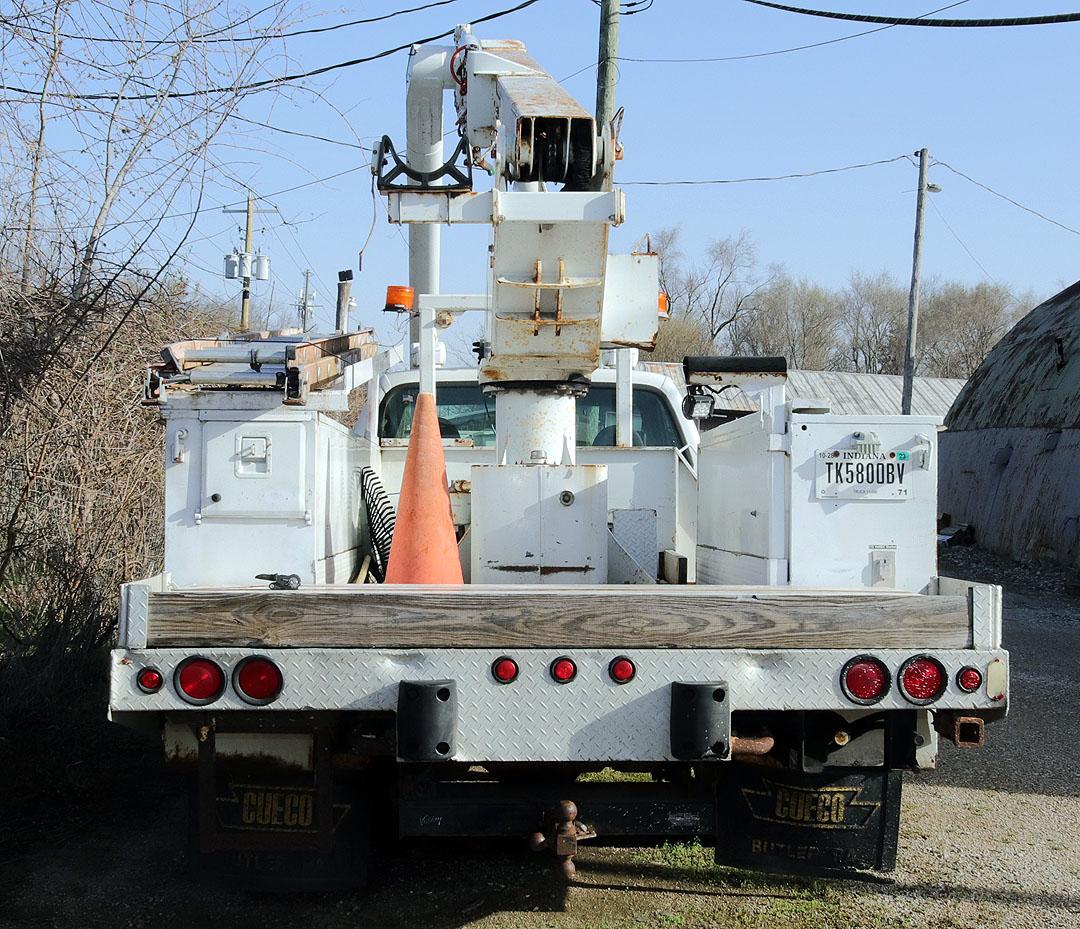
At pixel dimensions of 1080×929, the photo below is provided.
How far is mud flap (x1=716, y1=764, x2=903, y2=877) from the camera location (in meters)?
3.83

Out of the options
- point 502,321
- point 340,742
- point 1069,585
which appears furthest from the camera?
point 1069,585

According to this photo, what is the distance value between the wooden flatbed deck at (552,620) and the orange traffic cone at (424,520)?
4.07 ft

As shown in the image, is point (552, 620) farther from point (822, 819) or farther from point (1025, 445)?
point (1025, 445)

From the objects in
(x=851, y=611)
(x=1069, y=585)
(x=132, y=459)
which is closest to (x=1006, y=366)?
(x=1069, y=585)

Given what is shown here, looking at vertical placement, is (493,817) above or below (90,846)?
above

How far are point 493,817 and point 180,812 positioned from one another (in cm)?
232

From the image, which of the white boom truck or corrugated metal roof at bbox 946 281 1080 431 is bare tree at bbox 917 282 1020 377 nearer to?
corrugated metal roof at bbox 946 281 1080 431

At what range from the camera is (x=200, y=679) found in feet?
11.3

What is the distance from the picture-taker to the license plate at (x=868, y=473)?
430 centimetres

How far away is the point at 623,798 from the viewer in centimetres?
382

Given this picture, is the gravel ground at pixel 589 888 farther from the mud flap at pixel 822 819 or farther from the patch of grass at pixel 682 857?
the mud flap at pixel 822 819

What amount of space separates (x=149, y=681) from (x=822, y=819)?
6.93ft

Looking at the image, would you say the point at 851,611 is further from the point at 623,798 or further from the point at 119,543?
the point at 119,543

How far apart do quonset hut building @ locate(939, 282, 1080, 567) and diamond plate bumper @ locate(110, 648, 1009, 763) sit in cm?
1334
